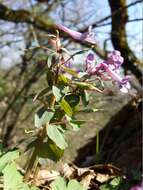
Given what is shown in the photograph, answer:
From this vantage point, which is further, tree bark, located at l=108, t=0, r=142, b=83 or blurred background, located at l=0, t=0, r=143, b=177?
tree bark, located at l=108, t=0, r=142, b=83

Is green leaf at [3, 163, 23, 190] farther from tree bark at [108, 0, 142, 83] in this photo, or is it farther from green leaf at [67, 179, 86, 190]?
tree bark at [108, 0, 142, 83]

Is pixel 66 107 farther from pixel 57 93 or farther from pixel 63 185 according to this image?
pixel 63 185

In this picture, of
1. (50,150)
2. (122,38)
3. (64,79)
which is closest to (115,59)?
(64,79)

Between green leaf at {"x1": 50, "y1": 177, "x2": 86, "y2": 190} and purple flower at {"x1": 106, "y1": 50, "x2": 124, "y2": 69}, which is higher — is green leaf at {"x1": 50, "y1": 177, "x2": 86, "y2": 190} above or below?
below

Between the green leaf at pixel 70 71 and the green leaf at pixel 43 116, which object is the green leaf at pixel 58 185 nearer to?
the green leaf at pixel 43 116

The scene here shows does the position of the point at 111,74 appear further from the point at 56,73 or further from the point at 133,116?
the point at 133,116

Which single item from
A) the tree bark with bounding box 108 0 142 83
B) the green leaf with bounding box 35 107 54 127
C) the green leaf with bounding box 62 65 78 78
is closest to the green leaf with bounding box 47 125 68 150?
the green leaf with bounding box 35 107 54 127
